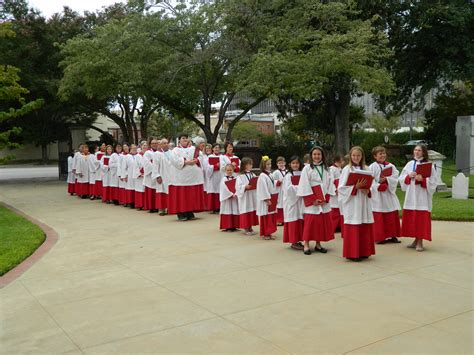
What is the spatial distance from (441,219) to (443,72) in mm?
13941

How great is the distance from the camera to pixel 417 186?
873cm

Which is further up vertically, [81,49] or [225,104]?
[81,49]

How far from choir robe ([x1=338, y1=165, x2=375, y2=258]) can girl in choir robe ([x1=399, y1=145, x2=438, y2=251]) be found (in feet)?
3.80

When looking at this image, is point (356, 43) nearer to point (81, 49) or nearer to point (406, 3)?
point (406, 3)

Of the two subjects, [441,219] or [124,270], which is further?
[441,219]

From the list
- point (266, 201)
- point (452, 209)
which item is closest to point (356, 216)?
point (266, 201)

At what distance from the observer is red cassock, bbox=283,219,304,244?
875 centimetres

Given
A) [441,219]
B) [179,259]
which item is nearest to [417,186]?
[441,219]

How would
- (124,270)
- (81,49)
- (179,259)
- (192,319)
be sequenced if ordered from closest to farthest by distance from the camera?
1. (192,319)
2. (124,270)
3. (179,259)
4. (81,49)

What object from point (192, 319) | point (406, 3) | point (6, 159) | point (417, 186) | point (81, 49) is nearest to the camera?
point (192, 319)

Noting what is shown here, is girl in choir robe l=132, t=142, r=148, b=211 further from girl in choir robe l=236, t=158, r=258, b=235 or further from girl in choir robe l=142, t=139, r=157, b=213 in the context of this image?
girl in choir robe l=236, t=158, r=258, b=235

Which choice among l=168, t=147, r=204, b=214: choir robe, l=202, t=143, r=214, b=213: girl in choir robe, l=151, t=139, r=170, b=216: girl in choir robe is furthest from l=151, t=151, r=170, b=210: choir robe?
l=168, t=147, r=204, b=214: choir robe

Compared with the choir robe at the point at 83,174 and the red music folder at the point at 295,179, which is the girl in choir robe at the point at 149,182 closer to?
the choir robe at the point at 83,174

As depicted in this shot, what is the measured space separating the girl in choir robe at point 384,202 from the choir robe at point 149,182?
23.6 feet
